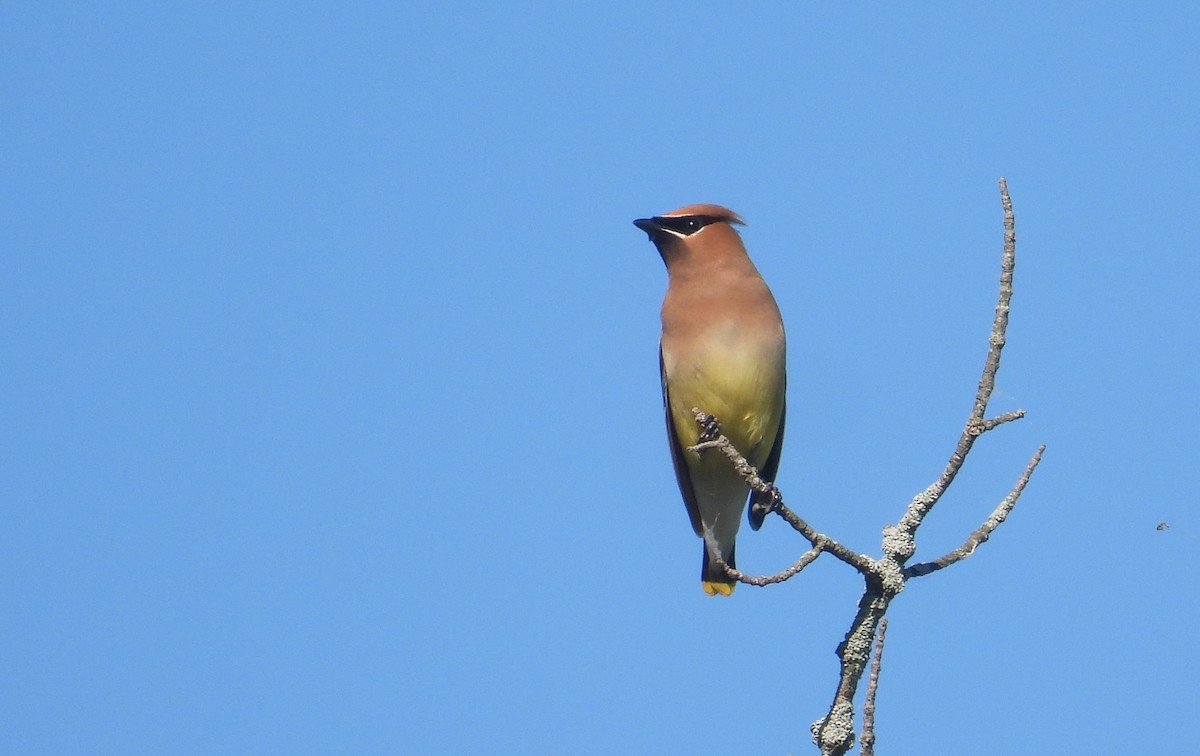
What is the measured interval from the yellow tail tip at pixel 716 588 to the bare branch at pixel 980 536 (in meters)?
2.28

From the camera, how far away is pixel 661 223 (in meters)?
5.94

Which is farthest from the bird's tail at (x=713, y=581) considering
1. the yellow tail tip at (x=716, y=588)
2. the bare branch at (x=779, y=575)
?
the bare branch at (x=779, y=575)

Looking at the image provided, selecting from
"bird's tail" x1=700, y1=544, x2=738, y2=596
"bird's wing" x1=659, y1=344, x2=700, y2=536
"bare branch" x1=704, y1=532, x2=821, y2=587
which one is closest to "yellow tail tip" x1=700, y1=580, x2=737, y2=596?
"bird's tail" x1=700, y1=544, x2=738, y2=596

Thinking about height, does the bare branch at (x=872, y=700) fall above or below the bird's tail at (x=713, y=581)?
above

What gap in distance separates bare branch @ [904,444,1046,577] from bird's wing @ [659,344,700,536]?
7.07 feet

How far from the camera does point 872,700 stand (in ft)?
10.1

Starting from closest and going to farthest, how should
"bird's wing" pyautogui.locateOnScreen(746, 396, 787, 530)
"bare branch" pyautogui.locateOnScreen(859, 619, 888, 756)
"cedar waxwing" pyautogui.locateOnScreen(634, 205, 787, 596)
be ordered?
"bare branch" pyautogui.locateOnScreen(859, 619, 888, 756), "cedar waxwing" pyautogui.locateOnScreen(634, 205, 787, 596), "bird's wing" pyautogui.locateOnScreen(746, 396, 787, 530)

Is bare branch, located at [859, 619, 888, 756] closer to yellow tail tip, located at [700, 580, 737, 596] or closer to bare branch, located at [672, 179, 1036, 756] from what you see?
bare branch, located at [672, 179, 1036, 756]

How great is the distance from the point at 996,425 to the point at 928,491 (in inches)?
10.2

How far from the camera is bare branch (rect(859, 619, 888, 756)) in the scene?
9.56 feet

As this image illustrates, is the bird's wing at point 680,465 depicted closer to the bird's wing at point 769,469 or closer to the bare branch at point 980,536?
the bird's wing at point 769,469

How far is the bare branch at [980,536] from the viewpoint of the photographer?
11.7ft

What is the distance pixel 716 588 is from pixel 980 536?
2369mm

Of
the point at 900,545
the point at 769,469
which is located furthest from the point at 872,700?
the point at 769,469
